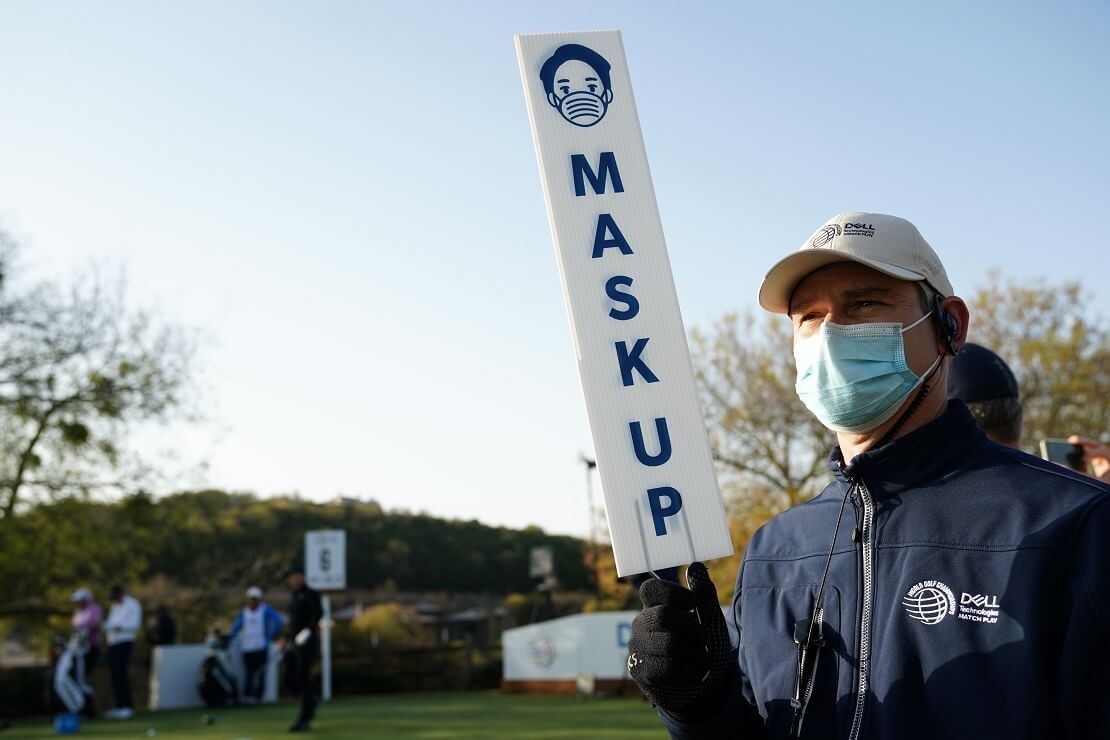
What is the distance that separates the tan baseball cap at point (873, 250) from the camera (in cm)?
245

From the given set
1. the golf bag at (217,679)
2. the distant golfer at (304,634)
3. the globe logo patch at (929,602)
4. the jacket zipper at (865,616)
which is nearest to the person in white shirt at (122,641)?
the golf bag at (217,679)

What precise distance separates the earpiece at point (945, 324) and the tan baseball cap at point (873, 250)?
0.03 m

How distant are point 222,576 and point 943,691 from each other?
3336 cm

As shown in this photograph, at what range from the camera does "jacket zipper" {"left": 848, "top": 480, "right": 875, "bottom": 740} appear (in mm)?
2232

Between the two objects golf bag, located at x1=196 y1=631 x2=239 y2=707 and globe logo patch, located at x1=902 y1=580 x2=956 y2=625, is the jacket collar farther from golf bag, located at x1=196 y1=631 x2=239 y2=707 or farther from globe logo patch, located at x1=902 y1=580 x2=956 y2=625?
golf bag, located at x1=196 y1=631 x2=239 y2=707

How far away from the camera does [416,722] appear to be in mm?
14758

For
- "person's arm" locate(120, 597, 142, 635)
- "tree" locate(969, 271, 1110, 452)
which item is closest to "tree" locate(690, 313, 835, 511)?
"tree" locate(969, 271, 1110, 452)

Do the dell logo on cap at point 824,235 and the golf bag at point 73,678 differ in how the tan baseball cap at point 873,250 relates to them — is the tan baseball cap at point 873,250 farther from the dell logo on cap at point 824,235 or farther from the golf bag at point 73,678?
the golf bag at point 73,678

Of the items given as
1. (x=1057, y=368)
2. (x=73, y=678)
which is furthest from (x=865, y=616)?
(x=1057, y=368)

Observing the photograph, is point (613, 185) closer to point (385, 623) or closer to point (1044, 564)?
point (1044, 564)

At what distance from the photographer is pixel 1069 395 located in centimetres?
3459

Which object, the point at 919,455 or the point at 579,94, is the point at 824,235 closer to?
the point at 919,455

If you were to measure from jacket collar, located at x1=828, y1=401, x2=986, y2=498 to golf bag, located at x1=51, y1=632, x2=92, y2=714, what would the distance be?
1725 cm

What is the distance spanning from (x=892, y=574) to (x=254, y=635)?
19552 millimetres
